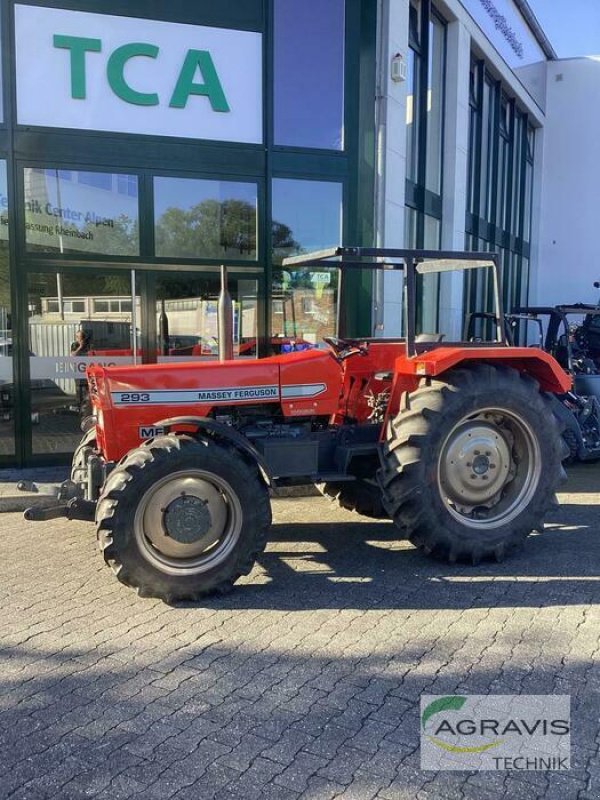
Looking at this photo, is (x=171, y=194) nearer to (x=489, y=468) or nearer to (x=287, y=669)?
(x=489, y=468)

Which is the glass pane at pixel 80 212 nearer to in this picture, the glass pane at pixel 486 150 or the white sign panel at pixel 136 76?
the white sign panel at pixel 136 76

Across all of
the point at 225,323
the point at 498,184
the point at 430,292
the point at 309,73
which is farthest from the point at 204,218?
the point at 498,184

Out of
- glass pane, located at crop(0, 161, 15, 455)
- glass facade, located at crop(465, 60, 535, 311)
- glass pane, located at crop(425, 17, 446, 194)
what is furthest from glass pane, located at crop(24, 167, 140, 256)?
glass facade, located at crop(465, 60, 535, 311)

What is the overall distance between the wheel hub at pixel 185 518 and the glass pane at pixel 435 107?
9.19 m

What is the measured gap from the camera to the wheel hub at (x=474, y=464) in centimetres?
484

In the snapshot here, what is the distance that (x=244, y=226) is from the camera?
28.4 ft

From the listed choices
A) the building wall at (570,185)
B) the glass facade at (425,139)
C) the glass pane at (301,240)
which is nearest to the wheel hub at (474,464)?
the glass pane at (301,240)

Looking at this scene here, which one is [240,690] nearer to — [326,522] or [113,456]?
[113,456]

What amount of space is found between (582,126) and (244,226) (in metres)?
14.0

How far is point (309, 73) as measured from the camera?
28.7 feet

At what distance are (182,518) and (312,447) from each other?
1.10 metres

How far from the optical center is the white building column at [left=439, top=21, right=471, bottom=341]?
11.9 m

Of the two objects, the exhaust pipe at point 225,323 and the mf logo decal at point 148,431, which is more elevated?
the exhaust pipe at point 225,323

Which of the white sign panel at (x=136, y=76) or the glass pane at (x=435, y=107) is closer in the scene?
the white sign panel at (x=136, y=76)
